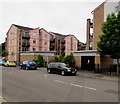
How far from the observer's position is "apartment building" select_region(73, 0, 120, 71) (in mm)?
19828

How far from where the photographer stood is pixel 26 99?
21.6 feet

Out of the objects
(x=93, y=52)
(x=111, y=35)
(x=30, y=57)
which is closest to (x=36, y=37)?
(x=30, y=57)

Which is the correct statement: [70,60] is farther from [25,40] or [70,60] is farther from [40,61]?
[25,40]

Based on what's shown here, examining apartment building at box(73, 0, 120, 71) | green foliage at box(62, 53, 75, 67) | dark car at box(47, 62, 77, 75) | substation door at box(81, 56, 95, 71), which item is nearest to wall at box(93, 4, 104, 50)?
apartment building at box(73, 0, 120, 71)

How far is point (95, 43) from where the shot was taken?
99.8ft

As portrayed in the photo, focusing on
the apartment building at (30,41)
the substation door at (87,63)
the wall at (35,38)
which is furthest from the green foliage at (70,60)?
the wall at (35,38)

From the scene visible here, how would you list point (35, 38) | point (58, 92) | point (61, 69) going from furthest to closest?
1. point (35, 38)
2. point (61, 69)
3. point (58, 92)

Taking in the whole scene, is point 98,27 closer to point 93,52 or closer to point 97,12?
point 97,12

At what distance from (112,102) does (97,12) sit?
88.5ft

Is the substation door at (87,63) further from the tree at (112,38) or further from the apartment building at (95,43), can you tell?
the tree at (112,38)

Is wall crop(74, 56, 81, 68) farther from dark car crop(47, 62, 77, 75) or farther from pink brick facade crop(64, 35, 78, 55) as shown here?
pink brick facade crop(64, 35, 78, 55)

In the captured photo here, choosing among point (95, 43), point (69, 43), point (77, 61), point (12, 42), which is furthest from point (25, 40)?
point (77, 61)

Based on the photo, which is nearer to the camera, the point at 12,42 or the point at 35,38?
the point at 12,42

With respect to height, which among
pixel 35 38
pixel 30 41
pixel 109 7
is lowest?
pixel 30 41
